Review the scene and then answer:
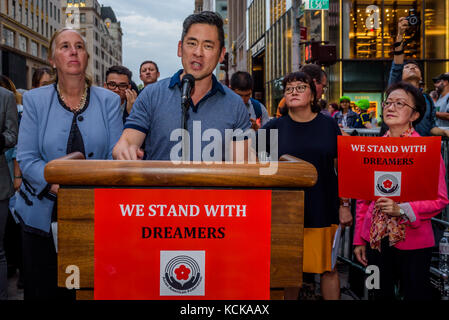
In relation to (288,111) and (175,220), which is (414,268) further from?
(175,220)

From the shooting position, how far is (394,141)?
2633 millimetres

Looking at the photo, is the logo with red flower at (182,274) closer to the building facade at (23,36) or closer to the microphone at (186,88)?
the microphone at (186,88)

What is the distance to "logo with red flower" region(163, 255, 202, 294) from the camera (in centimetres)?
144

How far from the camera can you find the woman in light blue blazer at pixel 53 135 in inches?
97.3

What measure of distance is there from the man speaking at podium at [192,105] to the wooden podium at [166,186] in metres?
0.83

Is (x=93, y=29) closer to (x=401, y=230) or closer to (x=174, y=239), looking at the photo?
(x=401, y=230)

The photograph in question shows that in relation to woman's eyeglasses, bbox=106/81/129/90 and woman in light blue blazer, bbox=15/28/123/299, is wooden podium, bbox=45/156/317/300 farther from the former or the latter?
woman's eyeglasses, bbox=106/81/129/90

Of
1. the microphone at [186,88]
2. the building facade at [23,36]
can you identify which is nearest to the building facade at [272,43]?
the microphone at [186,88]

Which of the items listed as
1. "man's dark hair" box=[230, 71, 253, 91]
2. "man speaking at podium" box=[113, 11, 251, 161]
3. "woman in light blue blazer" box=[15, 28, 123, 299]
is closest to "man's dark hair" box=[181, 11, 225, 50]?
"man speaking at podium" box=[113, 11, 251, 161]

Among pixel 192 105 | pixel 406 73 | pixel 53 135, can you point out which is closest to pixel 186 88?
pixel 192 105

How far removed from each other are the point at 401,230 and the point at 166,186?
6.64ft

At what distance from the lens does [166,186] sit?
1.43 m

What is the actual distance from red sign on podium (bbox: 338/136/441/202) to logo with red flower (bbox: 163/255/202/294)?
1.57 metres

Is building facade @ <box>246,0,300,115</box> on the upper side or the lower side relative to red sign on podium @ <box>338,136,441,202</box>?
upper
